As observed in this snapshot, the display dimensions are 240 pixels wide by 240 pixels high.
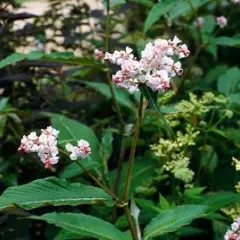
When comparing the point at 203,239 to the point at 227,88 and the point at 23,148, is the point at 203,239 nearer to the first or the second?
the point at 227,88

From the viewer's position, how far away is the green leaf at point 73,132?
186 centimetres

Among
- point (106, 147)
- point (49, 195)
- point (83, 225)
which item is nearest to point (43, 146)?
point (49, 195)

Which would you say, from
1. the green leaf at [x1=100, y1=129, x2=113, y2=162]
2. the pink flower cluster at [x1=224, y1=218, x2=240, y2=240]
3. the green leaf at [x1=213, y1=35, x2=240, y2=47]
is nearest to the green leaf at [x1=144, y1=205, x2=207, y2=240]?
the pink flower cluster at [x1=224, y1=218, x2=240, y2=240]

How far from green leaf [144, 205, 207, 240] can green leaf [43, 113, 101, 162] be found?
41cm

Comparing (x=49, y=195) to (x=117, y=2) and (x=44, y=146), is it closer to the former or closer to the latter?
(x=44, y=146)

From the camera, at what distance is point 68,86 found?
7.45 ft

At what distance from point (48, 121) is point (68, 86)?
264 mm

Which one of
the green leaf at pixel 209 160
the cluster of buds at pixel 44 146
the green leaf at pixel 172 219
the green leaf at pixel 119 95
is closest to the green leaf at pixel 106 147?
the green leaf at pixel 119 95

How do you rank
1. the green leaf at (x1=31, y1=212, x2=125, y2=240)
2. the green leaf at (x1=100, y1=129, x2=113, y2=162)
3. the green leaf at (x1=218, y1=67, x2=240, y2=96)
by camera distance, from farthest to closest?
the green leaf at (x1=218, y1=67, x2=240, y2=96) → the green leaf at (x1=100, y1=129, x2=113, y2=162) → the green leaf at (x1=31, y1=212, x2=125, y2=240)

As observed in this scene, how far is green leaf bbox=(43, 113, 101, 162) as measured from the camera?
1.86 m

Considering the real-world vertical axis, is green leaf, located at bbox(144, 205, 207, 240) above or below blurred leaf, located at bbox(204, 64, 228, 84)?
above

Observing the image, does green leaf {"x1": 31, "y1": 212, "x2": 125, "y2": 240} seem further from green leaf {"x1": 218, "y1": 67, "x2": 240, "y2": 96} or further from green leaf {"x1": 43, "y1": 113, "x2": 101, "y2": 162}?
green leaf {"x1": 218, "y1": 67, "x2": 240, "y2": 96}

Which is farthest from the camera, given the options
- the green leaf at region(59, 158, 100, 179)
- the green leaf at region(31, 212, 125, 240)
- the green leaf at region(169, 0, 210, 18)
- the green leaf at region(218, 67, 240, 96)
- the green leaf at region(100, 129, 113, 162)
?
the green leaf at region(218, 67, 240, 96)

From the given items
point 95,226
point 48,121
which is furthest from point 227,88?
point 95,226
